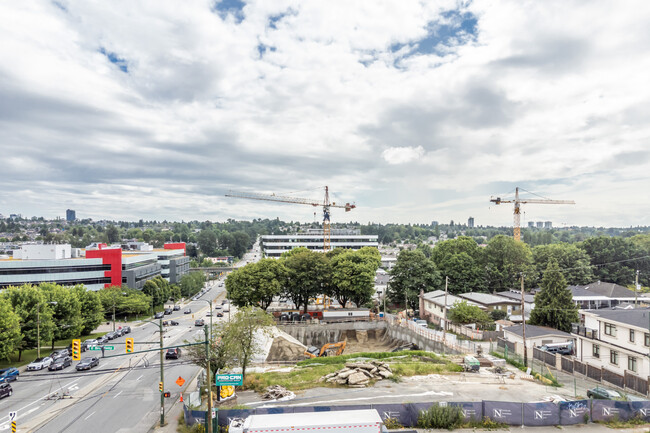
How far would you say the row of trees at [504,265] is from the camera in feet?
259

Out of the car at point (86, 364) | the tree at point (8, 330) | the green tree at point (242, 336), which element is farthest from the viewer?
the car at point (86, 364)

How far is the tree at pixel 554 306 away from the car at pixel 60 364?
60.9 metres

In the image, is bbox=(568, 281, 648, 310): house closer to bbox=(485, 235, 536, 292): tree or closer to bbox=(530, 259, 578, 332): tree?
bbox=(485, 235, 536, 292): tree

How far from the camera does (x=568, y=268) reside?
93312 mm

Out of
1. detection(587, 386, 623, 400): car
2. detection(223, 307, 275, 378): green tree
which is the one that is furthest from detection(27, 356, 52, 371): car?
detection(587, 386, 623, 400): car

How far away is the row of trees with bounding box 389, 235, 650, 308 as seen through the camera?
7881 cm

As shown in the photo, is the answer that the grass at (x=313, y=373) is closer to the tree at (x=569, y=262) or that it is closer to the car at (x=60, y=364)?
the car at (x=60, y=364)

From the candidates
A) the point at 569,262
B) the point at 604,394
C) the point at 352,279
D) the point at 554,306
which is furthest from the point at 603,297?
the point at 604,394

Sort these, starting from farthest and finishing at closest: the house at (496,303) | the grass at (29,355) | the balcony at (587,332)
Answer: the house at (496,303) < the grass at (29,355) < the balcony at (587,332)

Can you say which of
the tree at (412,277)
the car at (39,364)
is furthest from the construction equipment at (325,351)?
the car at (39,364)

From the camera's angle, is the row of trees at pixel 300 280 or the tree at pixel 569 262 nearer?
the row of trees at pixel 300 280

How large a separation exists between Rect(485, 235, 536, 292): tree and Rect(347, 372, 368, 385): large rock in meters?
61.4

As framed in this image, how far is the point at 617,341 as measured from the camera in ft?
123

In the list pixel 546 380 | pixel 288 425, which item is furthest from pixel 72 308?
pixel 546 380
